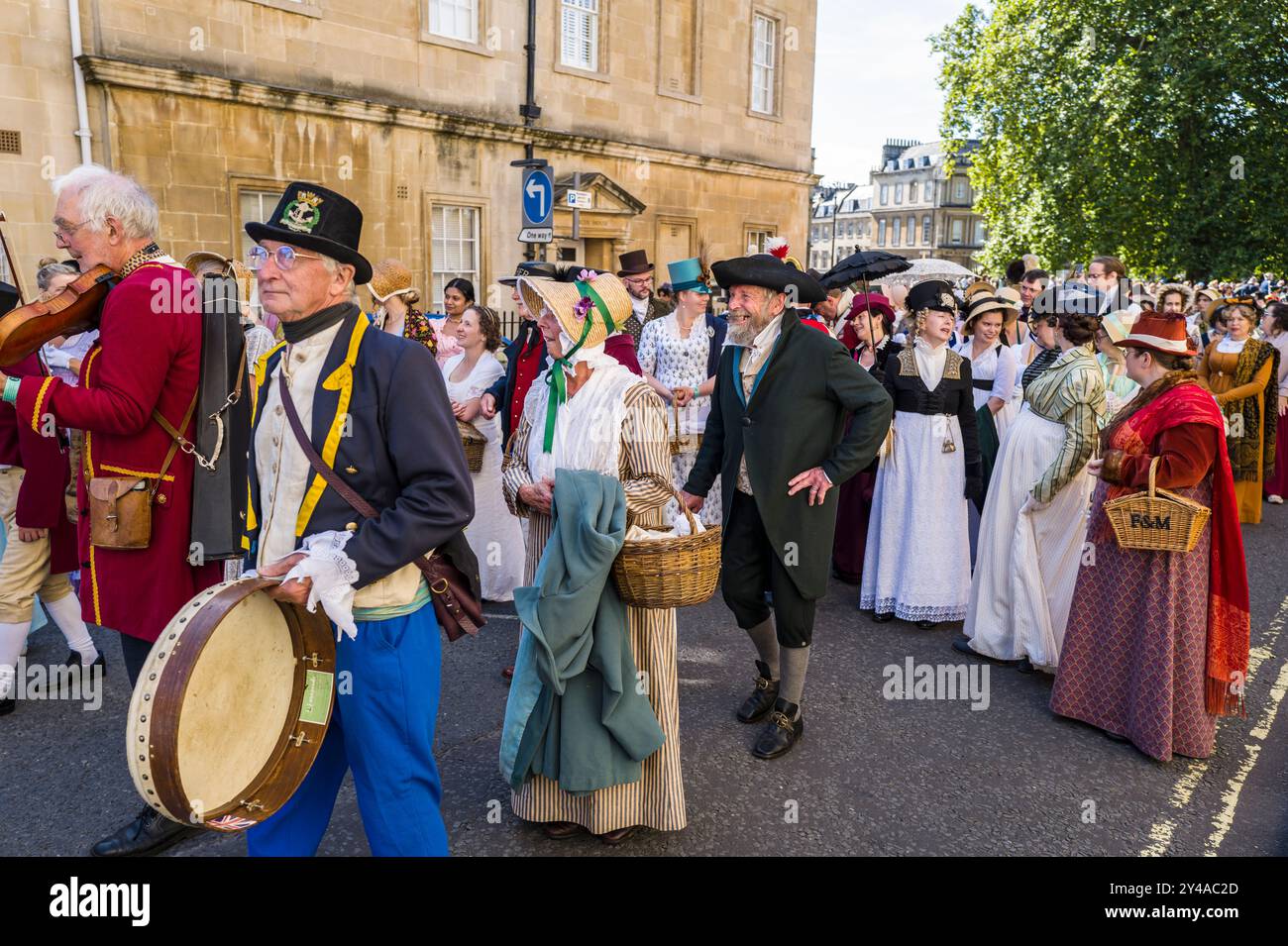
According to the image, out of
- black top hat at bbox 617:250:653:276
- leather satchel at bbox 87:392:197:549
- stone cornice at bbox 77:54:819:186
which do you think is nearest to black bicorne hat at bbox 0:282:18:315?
leather satchel at bbox 87:392:197:549

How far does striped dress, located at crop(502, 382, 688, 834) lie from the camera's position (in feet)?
11.5

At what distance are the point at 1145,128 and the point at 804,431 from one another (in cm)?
2568

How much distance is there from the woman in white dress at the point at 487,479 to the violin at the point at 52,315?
3.22 metres

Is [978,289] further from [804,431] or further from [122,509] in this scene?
[122,509]

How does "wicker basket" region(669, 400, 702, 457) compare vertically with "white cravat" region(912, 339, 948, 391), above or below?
below

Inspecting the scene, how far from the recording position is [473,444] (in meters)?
6.32

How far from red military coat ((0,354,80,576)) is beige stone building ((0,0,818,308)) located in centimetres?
769

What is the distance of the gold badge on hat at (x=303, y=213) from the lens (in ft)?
8.30

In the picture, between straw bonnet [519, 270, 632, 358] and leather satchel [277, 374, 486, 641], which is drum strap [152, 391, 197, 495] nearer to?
leather satchel [277, 374, 486, 641]

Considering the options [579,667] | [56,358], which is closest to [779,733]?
[579,667]

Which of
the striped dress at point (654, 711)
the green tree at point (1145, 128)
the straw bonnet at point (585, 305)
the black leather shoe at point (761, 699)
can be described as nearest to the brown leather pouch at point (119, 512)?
the striped dress at point (654, 711)
